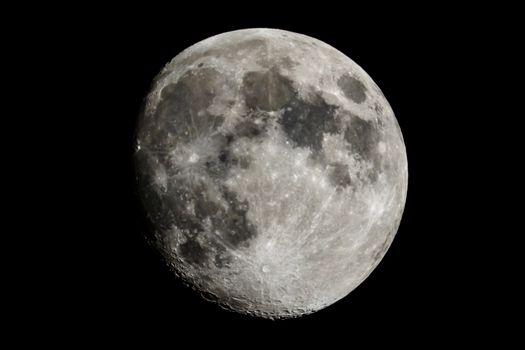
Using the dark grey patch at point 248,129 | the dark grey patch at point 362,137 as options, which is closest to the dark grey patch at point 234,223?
the dark grey patch at point 248,129

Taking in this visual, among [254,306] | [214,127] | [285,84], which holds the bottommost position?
[254,306]

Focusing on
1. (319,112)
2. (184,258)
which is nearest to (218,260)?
(184,258)

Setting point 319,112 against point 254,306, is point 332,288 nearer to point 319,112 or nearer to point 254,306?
point 254,306

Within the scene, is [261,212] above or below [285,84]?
below

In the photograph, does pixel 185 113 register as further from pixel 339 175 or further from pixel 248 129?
pixel 339 175

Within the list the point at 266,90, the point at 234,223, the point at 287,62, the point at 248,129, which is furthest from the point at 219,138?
the point at 287,62

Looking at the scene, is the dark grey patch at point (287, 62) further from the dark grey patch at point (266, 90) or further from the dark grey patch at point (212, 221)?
the dark grey patch at point (212, 221)
